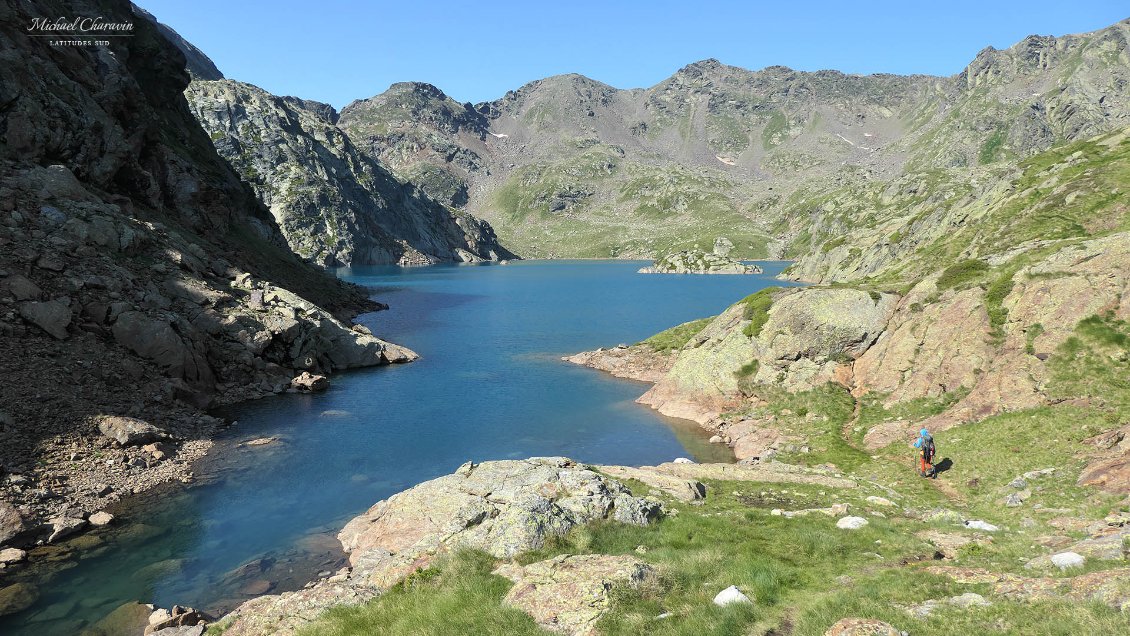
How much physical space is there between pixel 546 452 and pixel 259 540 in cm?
2222

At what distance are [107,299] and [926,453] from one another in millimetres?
66565

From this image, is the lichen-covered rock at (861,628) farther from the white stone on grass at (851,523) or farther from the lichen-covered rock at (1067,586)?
the white stone on grass at (851,523)

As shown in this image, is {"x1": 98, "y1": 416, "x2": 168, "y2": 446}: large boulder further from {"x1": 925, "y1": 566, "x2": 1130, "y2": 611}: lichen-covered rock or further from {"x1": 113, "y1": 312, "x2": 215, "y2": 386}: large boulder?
{"x1": 925, "y1": 566, "x2": 1130, "y2": 611}: lichen-covered rock

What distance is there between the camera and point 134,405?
48375 mm

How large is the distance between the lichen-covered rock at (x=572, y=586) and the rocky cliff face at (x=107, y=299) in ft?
102

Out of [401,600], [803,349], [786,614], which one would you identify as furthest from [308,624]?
[803,349]

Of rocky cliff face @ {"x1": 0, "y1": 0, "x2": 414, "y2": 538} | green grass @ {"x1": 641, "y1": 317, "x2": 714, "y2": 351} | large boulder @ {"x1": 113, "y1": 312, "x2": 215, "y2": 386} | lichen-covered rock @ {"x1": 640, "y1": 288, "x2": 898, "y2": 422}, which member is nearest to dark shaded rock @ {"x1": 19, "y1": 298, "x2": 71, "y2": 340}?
rocky cliff face @ {"x1": 0, "y1": 0, "x2": 414, "y2": 538}

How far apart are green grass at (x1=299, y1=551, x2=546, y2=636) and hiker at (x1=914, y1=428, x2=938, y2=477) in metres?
25.7

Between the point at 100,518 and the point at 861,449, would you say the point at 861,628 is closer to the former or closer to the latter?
the point at 861,449

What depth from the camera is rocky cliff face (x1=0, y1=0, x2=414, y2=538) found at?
40625 millimetres

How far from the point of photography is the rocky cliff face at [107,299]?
4062 cm

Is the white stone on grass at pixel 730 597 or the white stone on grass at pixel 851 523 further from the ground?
the white stone on grass at pixel 730 597

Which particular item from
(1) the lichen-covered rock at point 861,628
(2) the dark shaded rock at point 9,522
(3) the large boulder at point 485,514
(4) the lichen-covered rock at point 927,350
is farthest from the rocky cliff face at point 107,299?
(4) the lichen-covered rock at point 927,350

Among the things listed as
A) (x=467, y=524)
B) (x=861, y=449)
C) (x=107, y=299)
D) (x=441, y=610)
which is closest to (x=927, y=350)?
(x=861, y=449)
